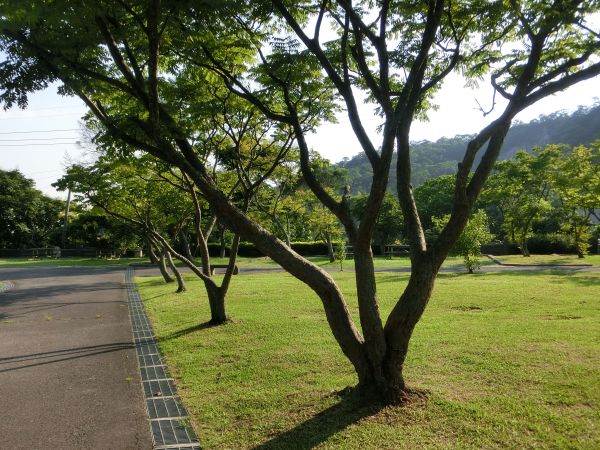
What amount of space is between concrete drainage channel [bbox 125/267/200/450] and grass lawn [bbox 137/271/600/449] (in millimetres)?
129

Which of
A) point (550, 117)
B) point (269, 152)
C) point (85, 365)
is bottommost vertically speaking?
point (85, 365)

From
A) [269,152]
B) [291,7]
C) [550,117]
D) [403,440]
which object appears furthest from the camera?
[550,117]

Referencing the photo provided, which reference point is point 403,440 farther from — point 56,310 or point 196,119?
point 56,310

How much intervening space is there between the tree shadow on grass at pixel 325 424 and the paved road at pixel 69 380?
3.76ft

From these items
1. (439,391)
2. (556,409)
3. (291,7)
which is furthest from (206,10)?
(556,409)

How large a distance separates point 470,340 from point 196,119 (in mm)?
5520

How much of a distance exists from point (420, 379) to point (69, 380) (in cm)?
428

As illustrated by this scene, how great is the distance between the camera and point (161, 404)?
16.4 ft

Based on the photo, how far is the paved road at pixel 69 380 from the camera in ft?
14.1

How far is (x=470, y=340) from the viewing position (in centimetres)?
707

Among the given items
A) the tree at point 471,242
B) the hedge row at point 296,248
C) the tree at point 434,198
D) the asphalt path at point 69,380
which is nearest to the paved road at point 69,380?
the asphalt path at point 69,380

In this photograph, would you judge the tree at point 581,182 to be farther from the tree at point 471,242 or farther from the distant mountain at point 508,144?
the distant mountain at point 508,144

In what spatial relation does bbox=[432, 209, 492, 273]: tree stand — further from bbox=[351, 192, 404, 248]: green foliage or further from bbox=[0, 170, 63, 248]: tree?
bbox=[0, 170, 63, 248]: tree

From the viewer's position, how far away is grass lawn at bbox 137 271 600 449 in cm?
394
